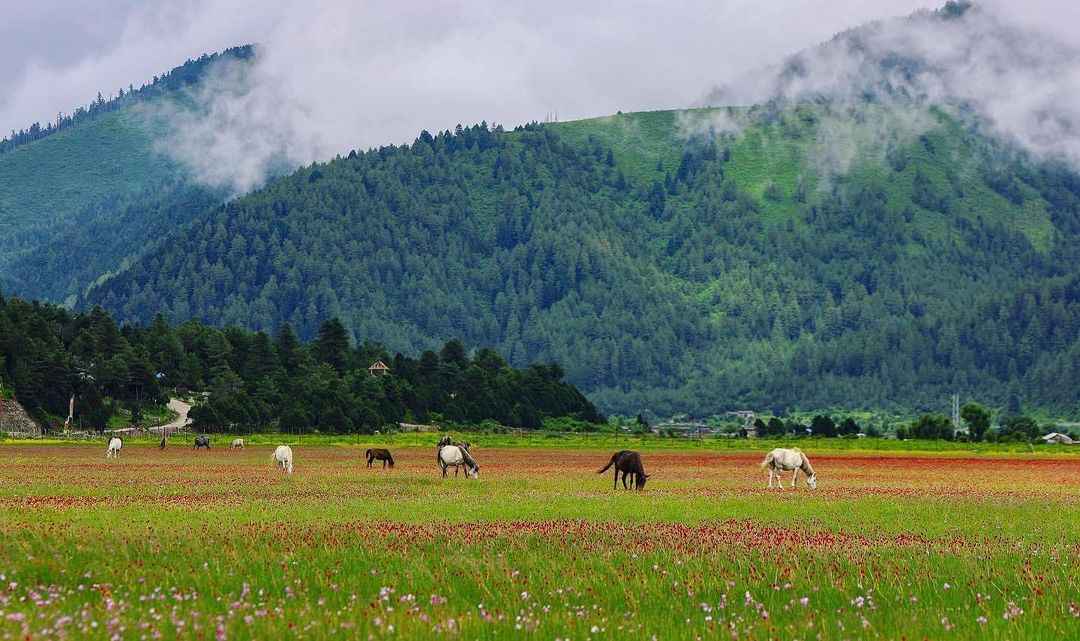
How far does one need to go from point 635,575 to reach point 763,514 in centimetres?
1606

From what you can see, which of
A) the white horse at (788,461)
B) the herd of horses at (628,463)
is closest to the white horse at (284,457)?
the herd of horses at (628,463)

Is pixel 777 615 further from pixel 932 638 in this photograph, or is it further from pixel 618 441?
pixel 618 441

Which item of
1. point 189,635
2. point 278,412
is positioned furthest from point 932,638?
point 278,412

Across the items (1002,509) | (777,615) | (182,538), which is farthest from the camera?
(1002,509)

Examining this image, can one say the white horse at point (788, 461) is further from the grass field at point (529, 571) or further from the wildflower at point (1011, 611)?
the wildflower at point (1011, 611)

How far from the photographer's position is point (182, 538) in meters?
28.4

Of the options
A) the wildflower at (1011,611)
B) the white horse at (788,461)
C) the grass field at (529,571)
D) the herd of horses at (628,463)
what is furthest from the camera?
the white horse at (788,461)

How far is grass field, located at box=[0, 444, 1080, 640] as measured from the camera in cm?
2031

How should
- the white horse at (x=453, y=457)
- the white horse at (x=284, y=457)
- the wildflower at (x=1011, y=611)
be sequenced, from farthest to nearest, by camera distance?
the white horse at (x=284, y=457) < the white horse at (x=453, y=457) < the wildflower at (x=1011, y=611)

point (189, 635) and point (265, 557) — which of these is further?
point (265, 557)

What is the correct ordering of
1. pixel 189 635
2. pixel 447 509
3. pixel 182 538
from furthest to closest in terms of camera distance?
pixel 447 509 → pixel 182 538 → pixel 189 635

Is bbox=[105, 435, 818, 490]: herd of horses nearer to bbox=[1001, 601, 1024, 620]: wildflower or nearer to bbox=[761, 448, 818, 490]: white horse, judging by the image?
bbox=[761, 448, 818, 490]: white horse

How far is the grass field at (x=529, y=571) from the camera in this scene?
2031 cm

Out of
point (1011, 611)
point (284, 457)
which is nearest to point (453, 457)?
point (284, 457)
